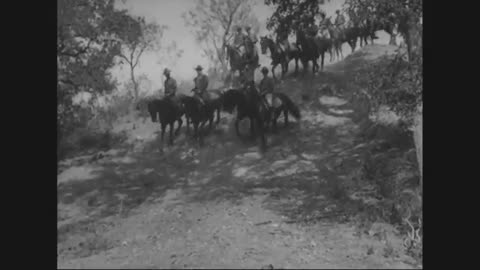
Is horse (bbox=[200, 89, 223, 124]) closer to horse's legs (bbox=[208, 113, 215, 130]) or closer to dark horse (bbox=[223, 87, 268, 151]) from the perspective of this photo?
horse's legs (bbox=[208, 113, 215, 130])

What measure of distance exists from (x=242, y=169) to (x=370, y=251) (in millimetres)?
6189

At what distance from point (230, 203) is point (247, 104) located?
4.37m

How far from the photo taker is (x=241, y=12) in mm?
32438

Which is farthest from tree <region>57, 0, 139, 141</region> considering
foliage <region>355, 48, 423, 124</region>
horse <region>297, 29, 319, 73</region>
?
foliage <region>355, 48, 423, 124</region>

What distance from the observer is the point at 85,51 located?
15805mm

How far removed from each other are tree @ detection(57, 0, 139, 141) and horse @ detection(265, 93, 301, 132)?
5856mm

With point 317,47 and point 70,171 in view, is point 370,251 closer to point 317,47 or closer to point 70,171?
point 70,171

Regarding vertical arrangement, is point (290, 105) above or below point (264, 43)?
below

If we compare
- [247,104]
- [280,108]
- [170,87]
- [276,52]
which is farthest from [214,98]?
[276,52]

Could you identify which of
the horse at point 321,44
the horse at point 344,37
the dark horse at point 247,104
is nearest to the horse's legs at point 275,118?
the dark horse at point 247,104

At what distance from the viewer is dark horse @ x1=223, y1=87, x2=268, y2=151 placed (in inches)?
587

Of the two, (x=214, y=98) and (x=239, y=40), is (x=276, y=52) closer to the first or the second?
(x=239, y=40)

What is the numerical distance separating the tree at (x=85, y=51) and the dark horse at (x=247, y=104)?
482 cm
